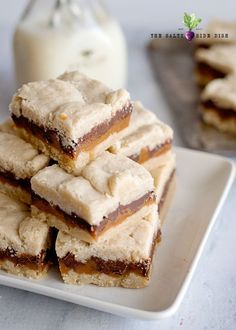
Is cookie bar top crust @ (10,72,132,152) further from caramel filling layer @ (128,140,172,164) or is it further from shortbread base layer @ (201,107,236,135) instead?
shortbread base layer @ (201,107,236,135)

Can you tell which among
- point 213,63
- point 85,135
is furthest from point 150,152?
point 213,63

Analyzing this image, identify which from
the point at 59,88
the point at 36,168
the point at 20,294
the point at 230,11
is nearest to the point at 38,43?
the point at 59,88

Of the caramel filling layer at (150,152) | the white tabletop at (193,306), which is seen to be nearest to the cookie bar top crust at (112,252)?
the white tabletop at (193,306)

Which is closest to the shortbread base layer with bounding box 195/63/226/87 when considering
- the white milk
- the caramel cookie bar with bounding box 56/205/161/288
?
the white milk

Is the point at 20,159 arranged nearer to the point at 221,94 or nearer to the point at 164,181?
the point at 164,181

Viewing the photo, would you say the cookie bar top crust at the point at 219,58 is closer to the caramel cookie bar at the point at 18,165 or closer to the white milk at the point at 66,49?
the white milk at the point at 66,49

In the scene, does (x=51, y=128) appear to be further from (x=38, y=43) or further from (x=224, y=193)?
(x=38, y=43)
